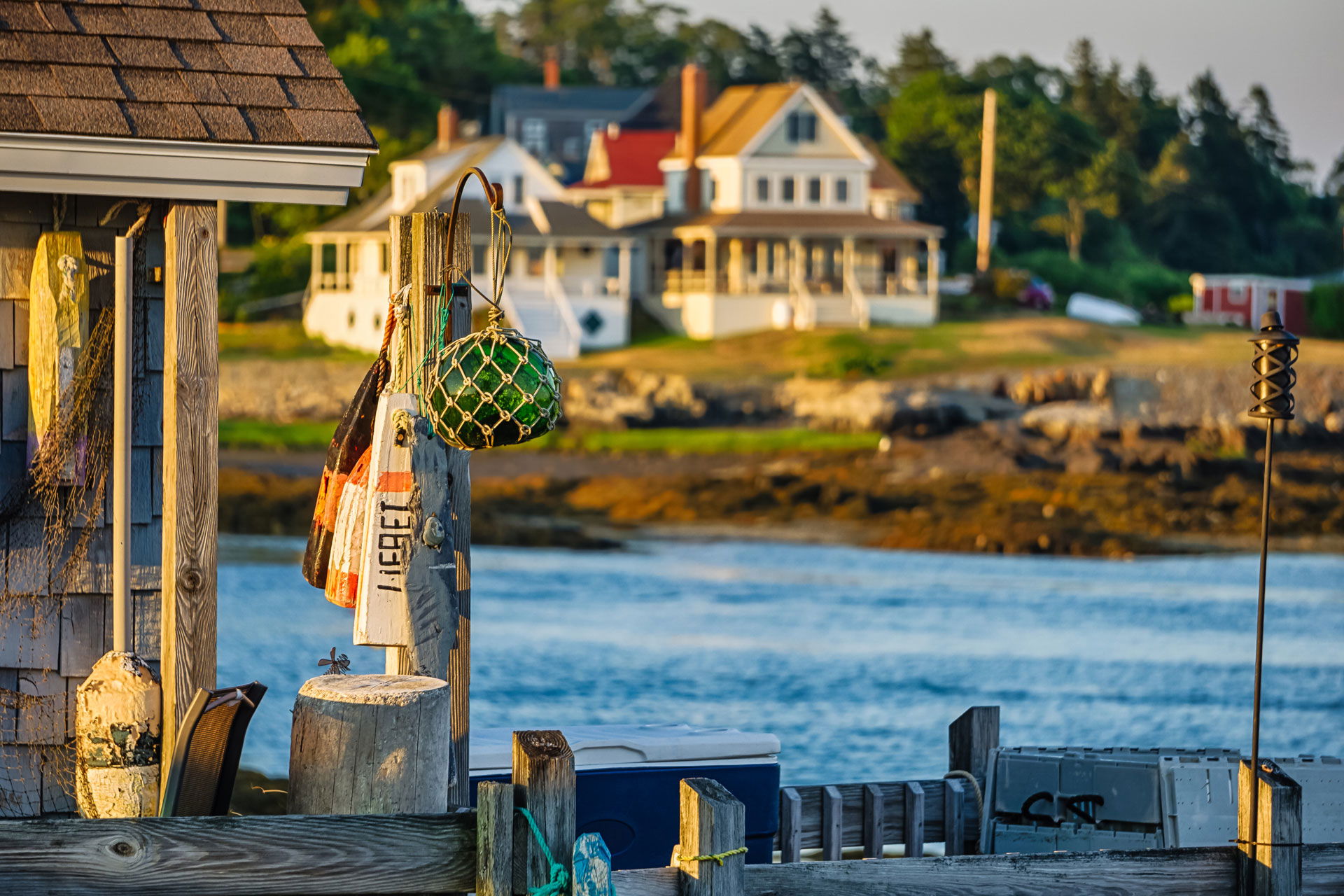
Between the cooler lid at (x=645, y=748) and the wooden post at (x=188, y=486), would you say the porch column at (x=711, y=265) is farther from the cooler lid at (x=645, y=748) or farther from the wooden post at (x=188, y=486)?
the wooden post at (x=188, y=486)

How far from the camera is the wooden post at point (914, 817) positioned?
24.4 ft

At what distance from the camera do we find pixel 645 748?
23.1 ft

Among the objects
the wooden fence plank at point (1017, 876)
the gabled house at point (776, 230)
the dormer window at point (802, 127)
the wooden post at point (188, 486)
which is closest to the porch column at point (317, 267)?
the gabled house at point (776, 230)

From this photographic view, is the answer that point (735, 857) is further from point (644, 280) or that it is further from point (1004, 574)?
point (644, 280)

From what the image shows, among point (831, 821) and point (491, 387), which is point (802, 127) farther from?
point (491, 387)

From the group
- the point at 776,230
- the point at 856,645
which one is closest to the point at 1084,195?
the point at 776,230

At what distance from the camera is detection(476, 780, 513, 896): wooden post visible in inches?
172

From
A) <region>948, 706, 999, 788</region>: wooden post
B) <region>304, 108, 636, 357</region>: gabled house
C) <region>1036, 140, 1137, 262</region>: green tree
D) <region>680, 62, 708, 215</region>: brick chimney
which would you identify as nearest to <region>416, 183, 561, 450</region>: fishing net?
<region>948, 706, 999, 788</region>: wooden post

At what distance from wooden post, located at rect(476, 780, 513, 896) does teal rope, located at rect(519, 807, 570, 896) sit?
5 cm

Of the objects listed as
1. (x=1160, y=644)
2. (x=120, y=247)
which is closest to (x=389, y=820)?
(x=120, y=247)

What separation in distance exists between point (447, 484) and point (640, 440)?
33.4 m

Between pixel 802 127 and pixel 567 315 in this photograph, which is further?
pixel 802 127

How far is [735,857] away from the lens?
452cm

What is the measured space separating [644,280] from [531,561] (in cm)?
2560
